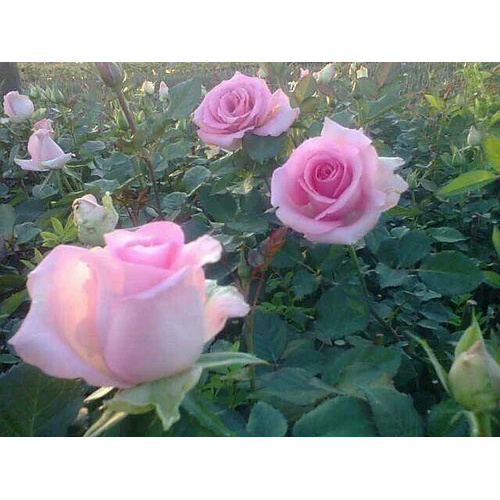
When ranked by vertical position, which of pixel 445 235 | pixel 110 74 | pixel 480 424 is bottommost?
pixel 445 235

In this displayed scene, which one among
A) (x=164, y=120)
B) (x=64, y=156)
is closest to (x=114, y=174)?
(x=64, y=156)

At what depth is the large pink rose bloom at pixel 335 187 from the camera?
0.67 meters

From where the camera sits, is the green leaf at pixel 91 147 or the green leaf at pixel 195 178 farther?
the green leaf at pixel 91 147

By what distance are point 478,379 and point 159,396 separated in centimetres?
20

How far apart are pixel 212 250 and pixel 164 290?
0.04 metres

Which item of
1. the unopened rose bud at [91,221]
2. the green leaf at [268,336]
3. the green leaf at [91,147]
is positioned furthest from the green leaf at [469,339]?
the green leaf at [91,147]

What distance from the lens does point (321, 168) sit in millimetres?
683

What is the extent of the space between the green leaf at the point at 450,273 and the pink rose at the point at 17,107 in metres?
0.98

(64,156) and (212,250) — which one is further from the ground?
(212,250)

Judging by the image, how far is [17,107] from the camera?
1.40 m

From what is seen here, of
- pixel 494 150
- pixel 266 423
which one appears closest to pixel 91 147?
pixel 494 150

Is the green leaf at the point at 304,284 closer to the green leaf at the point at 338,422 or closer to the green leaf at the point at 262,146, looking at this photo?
the green leaf at the point at 262,146

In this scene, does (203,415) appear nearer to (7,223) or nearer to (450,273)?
(450,273)

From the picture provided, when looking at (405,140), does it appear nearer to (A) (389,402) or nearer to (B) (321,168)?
(B) (321,168)
